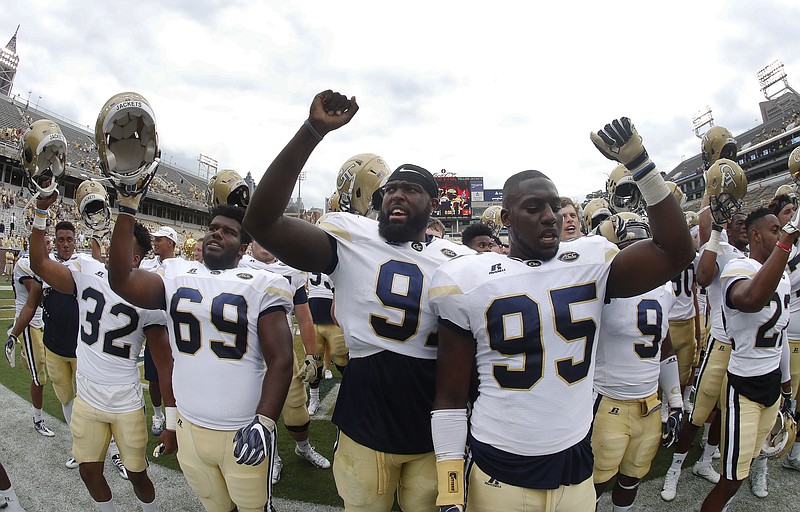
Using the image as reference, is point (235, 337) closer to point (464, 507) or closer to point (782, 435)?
point (464, 507)

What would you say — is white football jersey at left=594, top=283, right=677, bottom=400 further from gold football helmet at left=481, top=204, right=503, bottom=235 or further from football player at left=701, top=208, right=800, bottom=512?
gold football helmet at left=481, top=204, right=503, bottom=235

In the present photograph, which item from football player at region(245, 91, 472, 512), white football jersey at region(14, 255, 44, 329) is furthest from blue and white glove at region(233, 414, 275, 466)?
white football jersey at region(14, 255, 44, 329)

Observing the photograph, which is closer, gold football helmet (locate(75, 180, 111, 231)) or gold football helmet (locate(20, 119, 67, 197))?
gold football helmet (locate(20, 119, 67, 197))

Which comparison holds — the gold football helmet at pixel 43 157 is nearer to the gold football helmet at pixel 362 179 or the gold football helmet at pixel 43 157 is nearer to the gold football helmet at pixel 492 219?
the gold football helmet at pixel 362 179

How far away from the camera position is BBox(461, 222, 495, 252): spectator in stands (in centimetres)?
391

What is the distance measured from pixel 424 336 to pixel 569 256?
2.37 ft

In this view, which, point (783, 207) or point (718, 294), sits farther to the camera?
point (783, 207)

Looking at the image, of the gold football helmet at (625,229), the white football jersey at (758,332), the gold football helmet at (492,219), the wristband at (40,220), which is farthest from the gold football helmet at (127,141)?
the gold football helmet at (492,219)

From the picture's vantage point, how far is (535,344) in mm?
1742

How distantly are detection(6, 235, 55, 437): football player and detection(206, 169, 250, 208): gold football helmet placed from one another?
2.02 meters

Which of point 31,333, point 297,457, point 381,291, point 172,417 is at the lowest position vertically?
point 297,457

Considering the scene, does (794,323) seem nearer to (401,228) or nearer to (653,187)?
(653,187)

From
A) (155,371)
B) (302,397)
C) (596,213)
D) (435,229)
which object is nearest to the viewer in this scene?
(302,397)

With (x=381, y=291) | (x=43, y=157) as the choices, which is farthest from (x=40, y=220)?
(x=381, y=291)
